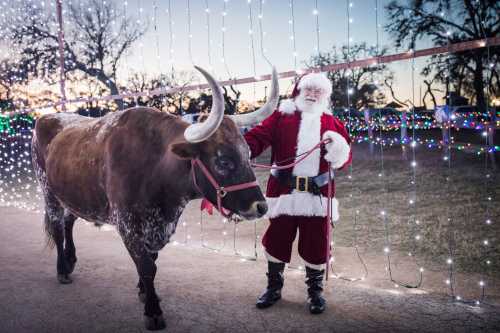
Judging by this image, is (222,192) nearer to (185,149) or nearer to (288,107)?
(185,149)

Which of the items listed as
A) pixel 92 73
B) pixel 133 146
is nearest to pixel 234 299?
pixel 133 146

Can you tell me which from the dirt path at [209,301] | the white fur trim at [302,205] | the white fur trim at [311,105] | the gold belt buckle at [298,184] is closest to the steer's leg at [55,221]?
the dirt path at [209,301]

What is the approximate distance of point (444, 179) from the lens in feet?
25.3

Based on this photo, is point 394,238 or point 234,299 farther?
point 394,238

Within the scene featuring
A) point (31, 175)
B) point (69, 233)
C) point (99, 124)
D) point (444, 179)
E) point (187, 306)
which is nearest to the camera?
point (187, 306)

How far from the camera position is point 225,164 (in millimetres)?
2471

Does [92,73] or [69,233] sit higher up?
[92,73]

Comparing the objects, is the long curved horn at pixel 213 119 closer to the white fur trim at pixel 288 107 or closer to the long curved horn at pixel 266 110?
the long curved horn at pixel 266 110

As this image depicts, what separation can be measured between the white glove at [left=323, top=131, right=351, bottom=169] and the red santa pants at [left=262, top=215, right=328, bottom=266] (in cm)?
41

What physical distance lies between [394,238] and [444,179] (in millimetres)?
3503

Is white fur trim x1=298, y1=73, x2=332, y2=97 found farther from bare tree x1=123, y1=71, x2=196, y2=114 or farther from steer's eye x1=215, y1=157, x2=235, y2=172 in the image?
bare tree x1=123, y1=71, x2=196, y2=114

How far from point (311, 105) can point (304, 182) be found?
0.54 metres

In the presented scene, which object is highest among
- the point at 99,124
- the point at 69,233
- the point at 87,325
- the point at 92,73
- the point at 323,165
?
the point at 92,73

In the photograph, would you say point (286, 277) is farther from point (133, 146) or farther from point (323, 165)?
point (133, 146)
